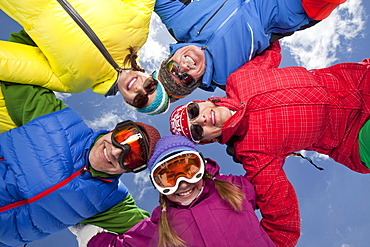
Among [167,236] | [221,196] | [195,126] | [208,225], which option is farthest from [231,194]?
[195,126]

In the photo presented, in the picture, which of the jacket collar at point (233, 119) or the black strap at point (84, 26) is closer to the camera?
the black strap at point (84, 26)

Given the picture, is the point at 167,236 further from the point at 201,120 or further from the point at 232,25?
the point at 232,25

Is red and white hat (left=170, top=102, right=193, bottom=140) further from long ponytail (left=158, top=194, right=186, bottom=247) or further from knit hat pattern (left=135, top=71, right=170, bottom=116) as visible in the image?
long ponytail (left=158, top=194, right=186, bottom=247)

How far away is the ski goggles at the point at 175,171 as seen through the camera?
261cm

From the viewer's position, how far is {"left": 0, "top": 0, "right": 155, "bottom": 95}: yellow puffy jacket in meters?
2.46

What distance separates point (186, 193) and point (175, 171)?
286 millimetres

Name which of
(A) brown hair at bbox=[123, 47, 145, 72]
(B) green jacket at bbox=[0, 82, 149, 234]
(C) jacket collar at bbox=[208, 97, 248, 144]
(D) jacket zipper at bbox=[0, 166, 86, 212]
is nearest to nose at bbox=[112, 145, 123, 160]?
(B) green jacket at bbox=[0, 82, 149, 234]

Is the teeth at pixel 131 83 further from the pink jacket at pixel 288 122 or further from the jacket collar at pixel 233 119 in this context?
the pink jacket at pixel 288 122

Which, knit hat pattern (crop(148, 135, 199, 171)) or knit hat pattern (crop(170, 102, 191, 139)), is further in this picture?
knit hat pattern (crop(170, 102, 191, 139))

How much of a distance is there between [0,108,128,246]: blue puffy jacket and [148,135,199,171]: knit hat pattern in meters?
0.85

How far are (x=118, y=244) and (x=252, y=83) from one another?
8.22 ft

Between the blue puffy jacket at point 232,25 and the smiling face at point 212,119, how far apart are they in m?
0.76

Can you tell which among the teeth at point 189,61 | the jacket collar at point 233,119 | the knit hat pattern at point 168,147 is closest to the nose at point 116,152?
the knit hat pattern at point 168,147

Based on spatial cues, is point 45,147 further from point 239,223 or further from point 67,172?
point 239,223
